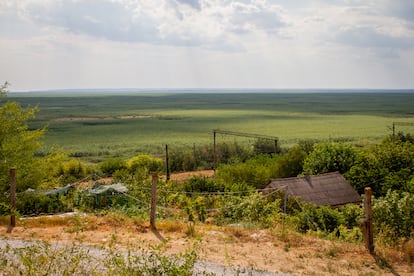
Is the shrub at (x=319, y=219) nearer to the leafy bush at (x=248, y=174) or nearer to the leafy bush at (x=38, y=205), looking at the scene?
the leafy bush at (x=38, y=205)

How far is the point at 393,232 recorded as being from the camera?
29.6 feet

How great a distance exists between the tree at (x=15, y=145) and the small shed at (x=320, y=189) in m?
9.18

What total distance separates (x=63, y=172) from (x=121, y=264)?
25.8 metres

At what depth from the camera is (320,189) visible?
19.4 meters

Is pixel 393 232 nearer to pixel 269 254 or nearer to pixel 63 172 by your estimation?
pixel 269 254

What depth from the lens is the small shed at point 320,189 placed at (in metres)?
18.7

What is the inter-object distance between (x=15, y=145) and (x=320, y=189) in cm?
1224

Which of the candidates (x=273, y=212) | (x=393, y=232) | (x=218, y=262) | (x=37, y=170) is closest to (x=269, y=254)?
(x=218, y=262)

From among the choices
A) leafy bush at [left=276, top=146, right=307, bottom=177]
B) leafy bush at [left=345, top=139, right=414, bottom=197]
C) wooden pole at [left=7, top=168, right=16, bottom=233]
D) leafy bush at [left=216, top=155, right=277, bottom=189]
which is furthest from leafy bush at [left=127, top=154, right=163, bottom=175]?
wooden pole at [left=7, top=168, right=16, bottom=233]

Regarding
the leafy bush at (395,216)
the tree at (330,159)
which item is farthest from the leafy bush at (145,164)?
the leafy bush at (395,216)

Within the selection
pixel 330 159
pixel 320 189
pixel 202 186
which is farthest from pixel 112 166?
pixel 320 189

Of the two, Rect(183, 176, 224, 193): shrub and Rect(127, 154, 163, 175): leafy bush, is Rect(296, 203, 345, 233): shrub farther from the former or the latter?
Rect(127, 154, 163, 175): leafy bush

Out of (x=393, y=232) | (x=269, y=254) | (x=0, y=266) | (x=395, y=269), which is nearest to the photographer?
(x=0, y=266)

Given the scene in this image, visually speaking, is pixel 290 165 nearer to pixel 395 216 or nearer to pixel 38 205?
pixel 38 205
